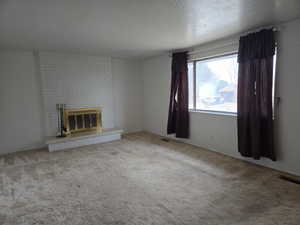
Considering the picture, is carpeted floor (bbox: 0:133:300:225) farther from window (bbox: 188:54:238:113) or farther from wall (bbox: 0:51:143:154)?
window (bbox: 188:54:238:113)

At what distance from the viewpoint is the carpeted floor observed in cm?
188

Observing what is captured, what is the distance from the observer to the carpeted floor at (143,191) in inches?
74.1

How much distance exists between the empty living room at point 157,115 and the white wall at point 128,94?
86 mm

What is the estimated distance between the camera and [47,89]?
14.3 feet

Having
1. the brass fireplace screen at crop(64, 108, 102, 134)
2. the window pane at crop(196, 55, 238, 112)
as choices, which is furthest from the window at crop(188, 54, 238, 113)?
the brass fireplace screen at crop(64, 108, 102, 134)

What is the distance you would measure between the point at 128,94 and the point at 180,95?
6.25ft

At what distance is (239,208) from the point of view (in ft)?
6.55

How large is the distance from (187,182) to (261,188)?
0.94 meters

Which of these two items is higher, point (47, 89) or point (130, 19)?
point (130, 19)

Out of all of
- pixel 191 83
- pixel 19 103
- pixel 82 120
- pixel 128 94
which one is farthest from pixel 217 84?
pixel 19 103

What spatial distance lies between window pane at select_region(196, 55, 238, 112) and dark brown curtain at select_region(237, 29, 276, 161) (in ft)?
1.19

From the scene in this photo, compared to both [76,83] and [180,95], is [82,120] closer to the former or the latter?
[76,83]

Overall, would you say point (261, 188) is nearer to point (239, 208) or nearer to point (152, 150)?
point (239, 208)

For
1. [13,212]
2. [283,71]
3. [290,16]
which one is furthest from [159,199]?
[290,16]
